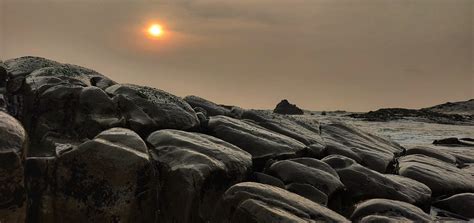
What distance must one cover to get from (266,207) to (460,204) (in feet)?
20.4

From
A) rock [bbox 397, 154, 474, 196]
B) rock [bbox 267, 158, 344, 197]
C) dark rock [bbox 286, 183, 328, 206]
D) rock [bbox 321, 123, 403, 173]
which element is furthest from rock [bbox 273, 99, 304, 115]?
dark rock [bbox 286, 183, 328, 206]

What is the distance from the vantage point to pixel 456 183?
12.9 metres

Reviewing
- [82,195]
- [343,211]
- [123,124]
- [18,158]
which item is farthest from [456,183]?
[18,158]

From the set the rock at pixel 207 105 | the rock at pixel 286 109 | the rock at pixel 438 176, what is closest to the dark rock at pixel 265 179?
the rock at pixel 207 105

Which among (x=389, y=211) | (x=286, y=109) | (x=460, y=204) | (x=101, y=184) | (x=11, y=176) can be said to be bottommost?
(x=460, y=204)

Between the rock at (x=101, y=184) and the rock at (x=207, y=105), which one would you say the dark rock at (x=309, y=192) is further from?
the rock at (x=207, y=105)

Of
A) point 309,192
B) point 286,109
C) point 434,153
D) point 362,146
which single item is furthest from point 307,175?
point 286,109

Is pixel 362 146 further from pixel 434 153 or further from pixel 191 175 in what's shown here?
pixel 191 175

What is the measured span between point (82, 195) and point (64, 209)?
0.42 meters

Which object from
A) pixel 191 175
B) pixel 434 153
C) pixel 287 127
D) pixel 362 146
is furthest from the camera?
pixel 434 153

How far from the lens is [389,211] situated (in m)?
9.34

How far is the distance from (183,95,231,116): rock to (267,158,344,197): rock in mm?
4044

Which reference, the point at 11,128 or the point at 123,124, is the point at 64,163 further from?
the point at 123,124

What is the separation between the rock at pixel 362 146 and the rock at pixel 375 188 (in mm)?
1919
